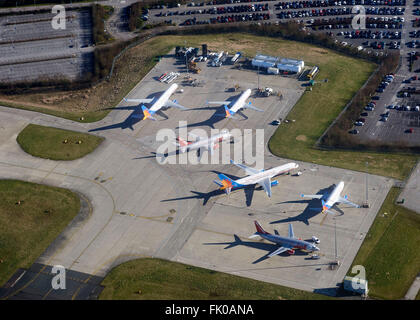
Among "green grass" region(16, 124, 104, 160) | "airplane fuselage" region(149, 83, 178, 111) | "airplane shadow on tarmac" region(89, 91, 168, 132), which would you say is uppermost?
"airplane fuselage" region(149, 83, 178, 111)

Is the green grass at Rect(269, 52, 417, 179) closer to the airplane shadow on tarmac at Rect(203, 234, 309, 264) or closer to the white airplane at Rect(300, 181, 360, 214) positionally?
the white airplane at Rect(300, 181, 360, 214)

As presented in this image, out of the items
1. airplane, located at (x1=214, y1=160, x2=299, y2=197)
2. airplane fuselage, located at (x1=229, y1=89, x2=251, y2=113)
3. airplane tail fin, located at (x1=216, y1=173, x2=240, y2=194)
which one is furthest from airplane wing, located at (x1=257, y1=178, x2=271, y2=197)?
airplane fuselage, located at (x1=229, y1=89, x2=251, y2=113)

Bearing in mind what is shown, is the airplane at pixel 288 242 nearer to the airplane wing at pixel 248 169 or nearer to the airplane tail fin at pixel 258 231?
the airplane tail fin at pixel 258 231

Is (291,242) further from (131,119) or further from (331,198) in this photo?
(131,119)

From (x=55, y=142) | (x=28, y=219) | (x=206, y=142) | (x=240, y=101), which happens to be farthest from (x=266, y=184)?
(x=55, y=142)

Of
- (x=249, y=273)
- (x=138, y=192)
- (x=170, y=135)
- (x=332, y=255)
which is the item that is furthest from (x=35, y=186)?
(x=332, y=255)

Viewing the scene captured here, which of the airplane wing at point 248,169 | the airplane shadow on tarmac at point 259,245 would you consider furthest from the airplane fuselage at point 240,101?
the airplane shadow on tarmac at point 259,245
